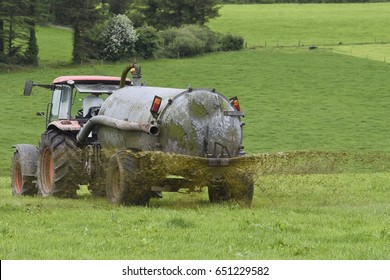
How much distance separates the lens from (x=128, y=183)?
18.7 metres

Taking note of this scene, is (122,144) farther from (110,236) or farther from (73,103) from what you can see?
(110,236)

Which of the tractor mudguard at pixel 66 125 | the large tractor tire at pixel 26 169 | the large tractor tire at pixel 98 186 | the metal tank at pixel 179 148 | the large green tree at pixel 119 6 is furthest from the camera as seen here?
the large green tree at pixel 119 6

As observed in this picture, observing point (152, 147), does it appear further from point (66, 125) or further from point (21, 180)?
point (21, 180)

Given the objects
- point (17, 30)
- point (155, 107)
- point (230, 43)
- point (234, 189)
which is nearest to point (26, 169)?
point (155, 107)

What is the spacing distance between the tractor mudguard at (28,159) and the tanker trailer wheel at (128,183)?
15.6ft

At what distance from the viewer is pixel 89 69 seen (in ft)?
261

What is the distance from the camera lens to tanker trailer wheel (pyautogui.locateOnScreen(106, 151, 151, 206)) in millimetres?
18703

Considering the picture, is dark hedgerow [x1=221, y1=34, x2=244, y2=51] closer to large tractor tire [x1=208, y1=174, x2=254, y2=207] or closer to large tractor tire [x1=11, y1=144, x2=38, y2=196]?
large tractor tire [x1=11, y1=144, x2=38, y2=196]

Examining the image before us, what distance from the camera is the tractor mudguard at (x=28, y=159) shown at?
23.5m

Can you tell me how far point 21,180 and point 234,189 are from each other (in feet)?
22.0

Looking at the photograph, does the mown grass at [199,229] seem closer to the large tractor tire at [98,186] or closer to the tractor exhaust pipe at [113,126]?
the large tractor tire at [98,186]

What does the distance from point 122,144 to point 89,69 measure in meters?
60.1

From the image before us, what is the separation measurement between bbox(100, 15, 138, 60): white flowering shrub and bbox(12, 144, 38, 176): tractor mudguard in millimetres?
61588

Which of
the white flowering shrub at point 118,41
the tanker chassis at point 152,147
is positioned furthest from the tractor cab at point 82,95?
the white flowering shrub at point 118,41
